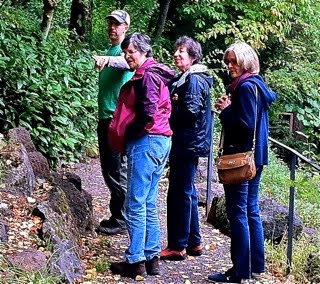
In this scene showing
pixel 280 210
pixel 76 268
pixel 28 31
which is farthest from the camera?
pixel 28 31

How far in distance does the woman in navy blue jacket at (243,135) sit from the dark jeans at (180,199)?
0.43 m

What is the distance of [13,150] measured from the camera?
5.36 meters

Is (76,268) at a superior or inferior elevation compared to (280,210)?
inferior

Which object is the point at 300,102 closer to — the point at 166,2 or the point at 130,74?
the point at 166,2

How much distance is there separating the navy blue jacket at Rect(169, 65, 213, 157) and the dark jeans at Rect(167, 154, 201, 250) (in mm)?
112

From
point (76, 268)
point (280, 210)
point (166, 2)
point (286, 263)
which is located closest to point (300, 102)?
point (166, 2)

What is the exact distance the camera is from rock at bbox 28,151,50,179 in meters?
5.64

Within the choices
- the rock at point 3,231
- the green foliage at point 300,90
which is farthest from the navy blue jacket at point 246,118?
the green foliage at point 300,90

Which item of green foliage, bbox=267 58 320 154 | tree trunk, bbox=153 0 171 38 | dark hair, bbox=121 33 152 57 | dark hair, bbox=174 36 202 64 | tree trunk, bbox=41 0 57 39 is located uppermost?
tree trunk, bbox=153 0 171 38

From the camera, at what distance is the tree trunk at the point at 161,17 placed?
1541 cm

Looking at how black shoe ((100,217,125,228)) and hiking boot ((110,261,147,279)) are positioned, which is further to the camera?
black shoe ((100,217,125,228))

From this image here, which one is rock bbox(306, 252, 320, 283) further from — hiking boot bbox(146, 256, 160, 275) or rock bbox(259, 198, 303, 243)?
hiking boot bbox(146, 256, 160, 275)

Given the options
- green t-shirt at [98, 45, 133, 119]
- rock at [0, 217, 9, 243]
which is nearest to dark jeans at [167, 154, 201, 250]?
green t-shirt at [98, 45, 133, 119]

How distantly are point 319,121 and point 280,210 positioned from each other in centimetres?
1213
